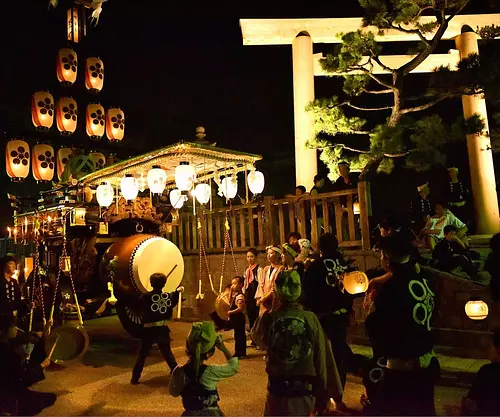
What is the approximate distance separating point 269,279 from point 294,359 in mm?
4479

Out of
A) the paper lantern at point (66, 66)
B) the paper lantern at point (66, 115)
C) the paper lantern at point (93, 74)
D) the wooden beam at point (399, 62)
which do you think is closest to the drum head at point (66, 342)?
the wooden beam at point (399, 62)

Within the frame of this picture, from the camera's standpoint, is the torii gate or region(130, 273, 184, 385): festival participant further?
the torii gate

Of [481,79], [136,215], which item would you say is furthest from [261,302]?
[481,79]

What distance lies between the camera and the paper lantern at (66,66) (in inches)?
664

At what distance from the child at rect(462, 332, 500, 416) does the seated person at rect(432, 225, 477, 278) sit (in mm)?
A: 5363

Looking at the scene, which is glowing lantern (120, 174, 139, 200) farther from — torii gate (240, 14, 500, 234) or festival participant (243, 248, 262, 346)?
torii gate (240, 14, 500, 234)

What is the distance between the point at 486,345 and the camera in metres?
7.34

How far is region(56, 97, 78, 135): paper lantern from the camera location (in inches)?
663

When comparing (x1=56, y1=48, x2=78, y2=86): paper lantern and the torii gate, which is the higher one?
(x1=56, y1=48, x2=78, y2=86): paper lantern

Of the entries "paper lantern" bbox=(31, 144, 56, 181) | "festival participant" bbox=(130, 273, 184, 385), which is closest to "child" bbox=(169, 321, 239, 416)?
"festival participant" bbox=(130, 273, 184, 385)

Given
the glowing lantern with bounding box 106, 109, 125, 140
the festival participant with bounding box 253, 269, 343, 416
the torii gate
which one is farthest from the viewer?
the glowing lantern with bounding box 106, 109, 125, 140

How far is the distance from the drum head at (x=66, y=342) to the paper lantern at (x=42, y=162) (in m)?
11.1

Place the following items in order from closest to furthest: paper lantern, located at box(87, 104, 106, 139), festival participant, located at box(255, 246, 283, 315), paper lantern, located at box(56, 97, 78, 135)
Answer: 1. festival participant, located at box(255, 246, 283, 315)
2. paper lantern, located at box(56, 97, 78, 135)
3. paper lantern, located at box(87, 104, 106, 139)

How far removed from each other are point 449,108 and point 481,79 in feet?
19.7
